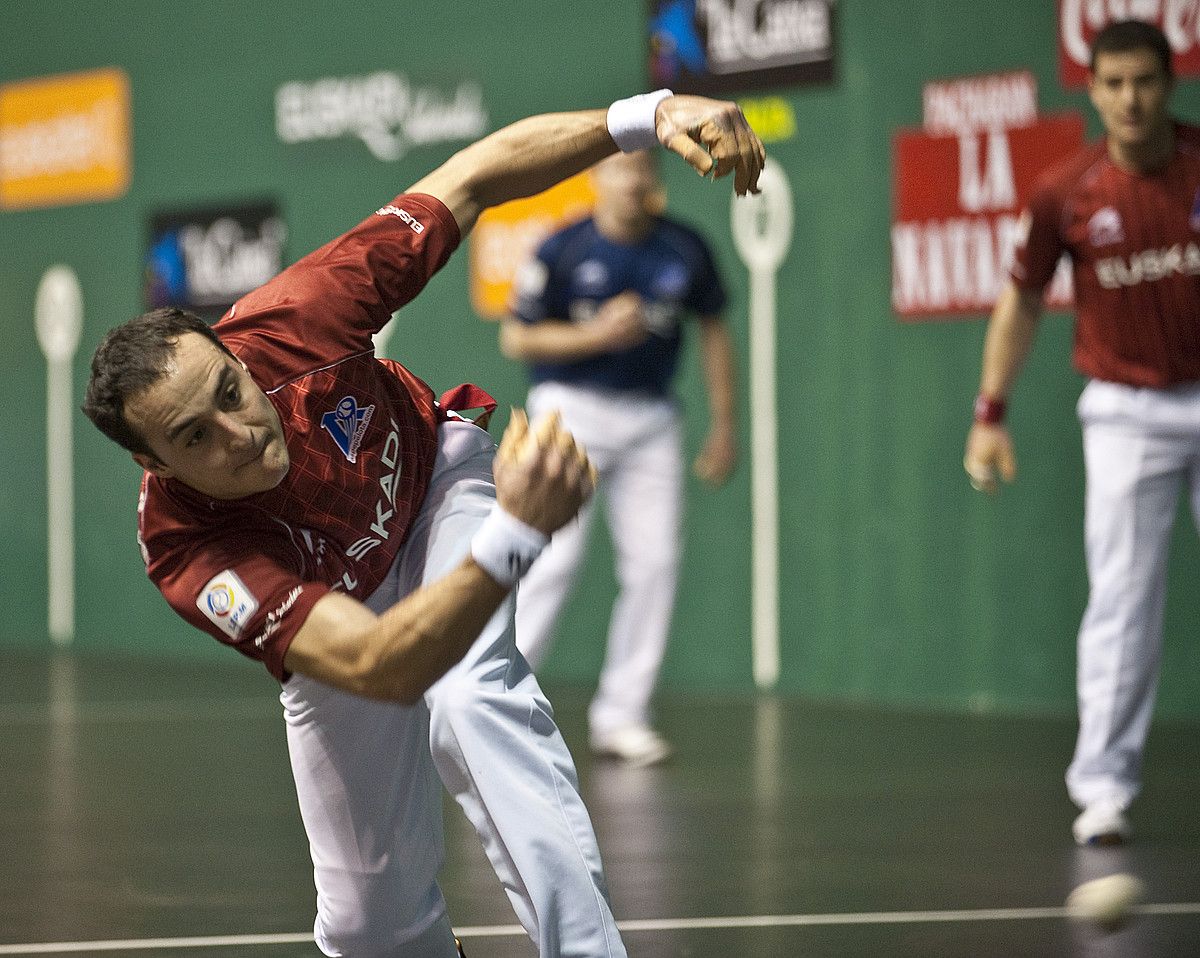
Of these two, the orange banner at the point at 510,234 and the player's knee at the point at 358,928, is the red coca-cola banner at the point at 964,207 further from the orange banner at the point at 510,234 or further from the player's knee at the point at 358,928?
the player's knee at the point at 358,928

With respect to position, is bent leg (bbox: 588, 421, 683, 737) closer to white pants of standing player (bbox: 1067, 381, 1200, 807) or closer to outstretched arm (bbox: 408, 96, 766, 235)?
white pants of standing player (bbox: 1067, 381, 1200, 807)

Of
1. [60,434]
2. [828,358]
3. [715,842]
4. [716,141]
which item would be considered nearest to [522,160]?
[716,141]

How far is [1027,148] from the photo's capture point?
673 cm

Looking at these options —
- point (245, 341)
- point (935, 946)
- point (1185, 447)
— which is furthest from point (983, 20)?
point (245, 341)

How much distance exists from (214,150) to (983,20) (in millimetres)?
3952

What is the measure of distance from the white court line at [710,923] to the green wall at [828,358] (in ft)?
9.21

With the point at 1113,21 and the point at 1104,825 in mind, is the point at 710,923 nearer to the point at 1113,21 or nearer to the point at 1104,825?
the point at 1104,825

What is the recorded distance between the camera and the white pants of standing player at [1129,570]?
4.55m

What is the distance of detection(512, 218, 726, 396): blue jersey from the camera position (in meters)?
6.10

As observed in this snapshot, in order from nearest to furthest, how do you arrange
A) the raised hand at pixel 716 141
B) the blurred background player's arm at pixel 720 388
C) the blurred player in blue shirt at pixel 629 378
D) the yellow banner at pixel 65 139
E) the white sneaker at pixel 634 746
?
the raised hand at pixel 716 141 → the white sneaker at pixel 634 746 → the blurred player in blue shirt at pixel 629 378 → the blurred background player's arm at pixel 720 388 → the yellow banner at pixel 65 139

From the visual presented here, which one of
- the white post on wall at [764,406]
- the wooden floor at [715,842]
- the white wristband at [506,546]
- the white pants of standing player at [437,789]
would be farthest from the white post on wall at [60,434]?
the white wristband at [506,546]

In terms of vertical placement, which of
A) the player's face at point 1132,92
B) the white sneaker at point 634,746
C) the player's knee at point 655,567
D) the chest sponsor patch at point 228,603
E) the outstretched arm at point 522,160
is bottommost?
the white sneaker at point 634,746

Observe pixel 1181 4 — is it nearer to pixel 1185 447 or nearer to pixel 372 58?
pixel 1185 447

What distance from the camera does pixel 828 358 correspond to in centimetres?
732
